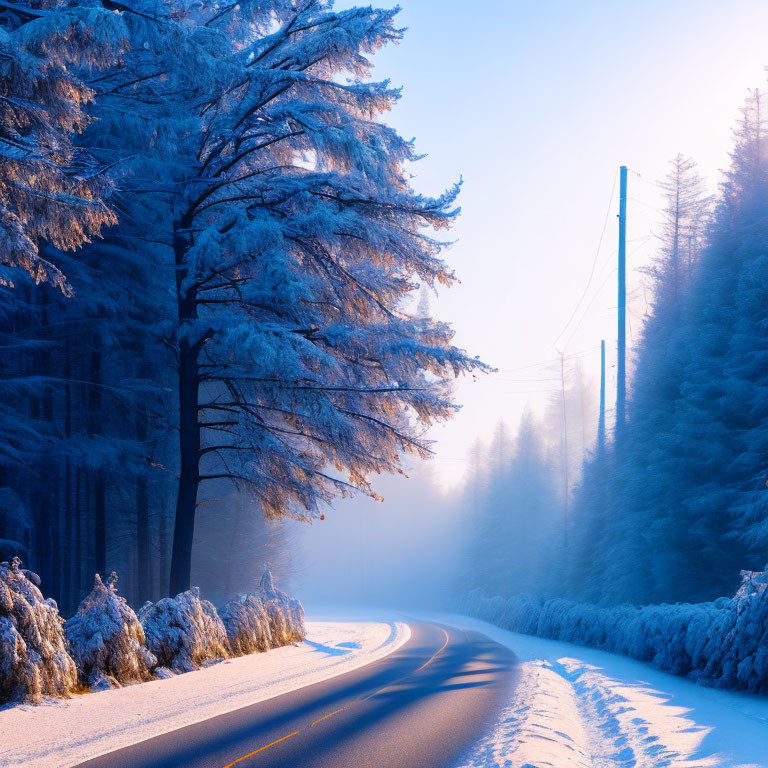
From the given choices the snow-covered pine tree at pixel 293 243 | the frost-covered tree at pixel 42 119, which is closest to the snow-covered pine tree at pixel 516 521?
the snow-covered pine tree at pixel 293 243

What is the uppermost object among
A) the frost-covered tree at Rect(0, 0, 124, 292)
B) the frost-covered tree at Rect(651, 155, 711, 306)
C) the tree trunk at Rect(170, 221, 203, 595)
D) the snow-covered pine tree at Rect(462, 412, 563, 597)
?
the frost-covered tree at Rect(651, 155, 711, 306)

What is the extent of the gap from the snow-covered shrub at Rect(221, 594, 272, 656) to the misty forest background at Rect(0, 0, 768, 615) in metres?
1.41

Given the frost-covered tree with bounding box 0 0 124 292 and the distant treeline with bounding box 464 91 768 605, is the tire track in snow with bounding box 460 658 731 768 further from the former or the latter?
the distant treeline with bounding box 464 91 768 605

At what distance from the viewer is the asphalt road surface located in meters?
6.83

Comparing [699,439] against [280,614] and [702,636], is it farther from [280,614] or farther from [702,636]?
[280,614]

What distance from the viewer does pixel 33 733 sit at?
7348 millimetres

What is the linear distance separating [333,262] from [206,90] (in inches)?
156

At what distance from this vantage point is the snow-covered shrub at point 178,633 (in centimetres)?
1197

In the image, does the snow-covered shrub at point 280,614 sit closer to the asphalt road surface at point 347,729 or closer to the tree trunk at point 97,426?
the asphalt road surface at point 347,729

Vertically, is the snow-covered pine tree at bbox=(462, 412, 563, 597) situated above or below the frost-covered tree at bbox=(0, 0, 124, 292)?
below

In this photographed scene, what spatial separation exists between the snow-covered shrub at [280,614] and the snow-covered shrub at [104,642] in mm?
5851

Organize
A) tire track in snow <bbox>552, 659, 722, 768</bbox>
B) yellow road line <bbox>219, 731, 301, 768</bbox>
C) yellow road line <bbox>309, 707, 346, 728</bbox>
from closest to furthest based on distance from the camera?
1. yellow road line <bbox>219, 731, 301, 768</bbox>
2. tire track in snow <bbox>552, 659, 722, 768</bbox>
3. yellow road line <bbox>309, 707, 346, 728</bbox>

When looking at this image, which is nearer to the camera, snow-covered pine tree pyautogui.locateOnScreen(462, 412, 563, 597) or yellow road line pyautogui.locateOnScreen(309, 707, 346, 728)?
yellow road line pyautogui.locateOnScreen(309, 707, 346, 728)

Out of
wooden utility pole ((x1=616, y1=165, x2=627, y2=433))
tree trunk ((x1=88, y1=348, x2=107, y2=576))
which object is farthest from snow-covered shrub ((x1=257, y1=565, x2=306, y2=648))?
wooden utility pole ((x1=616, y1=165, x2=627, y2=433))
